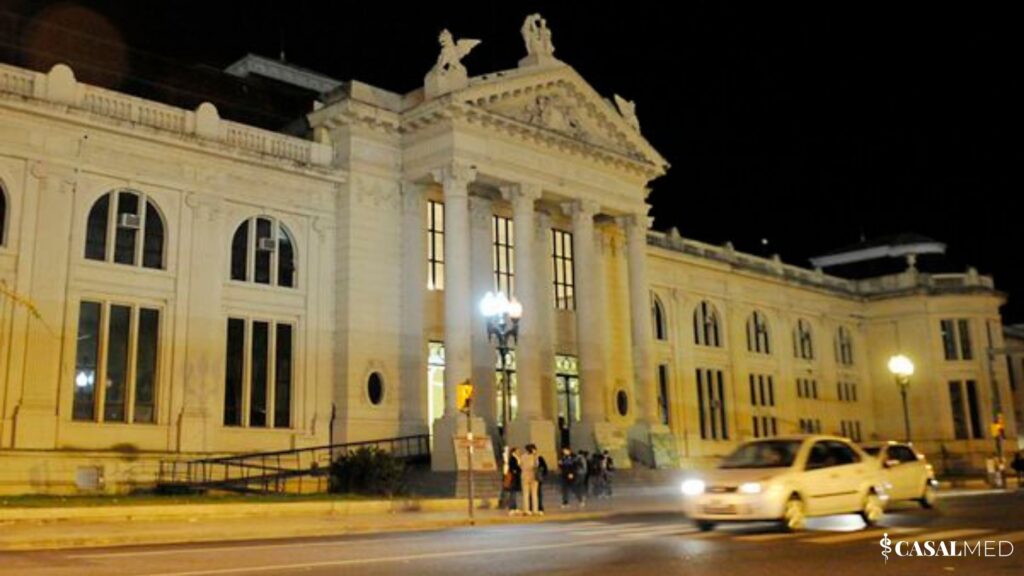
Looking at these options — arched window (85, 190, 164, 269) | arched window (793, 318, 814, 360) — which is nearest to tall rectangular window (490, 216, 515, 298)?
arched window (85, 190, 164, 269)

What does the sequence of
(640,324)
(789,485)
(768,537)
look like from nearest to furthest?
(768,537)
(789,485)
(640,324)

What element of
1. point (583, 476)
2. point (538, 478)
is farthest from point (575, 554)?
point (583, 476)

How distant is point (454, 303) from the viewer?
3656 cm

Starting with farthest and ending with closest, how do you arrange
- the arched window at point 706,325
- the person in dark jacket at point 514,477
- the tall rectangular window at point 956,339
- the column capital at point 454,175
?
1. the tall rectangular window at point 956,339
2. the arched window at point 706,325
3. the column capital at point 454,175
4. the person in dark jacket at point 514,477

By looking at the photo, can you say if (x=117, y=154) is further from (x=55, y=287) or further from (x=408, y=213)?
(x=408, y=213)

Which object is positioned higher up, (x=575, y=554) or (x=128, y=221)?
(x=128, y=221)

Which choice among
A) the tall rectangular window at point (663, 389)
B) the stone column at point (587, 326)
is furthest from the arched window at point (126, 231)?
the tall rectangular window at point (663, 389)

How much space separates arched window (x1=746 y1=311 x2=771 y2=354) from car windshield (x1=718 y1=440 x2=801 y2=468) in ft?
139

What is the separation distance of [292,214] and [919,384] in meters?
51.3

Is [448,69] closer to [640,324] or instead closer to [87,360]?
[640,324]

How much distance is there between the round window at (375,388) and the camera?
36500 millimetres

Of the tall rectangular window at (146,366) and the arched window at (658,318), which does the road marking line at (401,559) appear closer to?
the tall rectangular window at (146,366)

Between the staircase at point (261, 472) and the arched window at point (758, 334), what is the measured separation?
31723 mm

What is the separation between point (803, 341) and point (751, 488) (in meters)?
51.4
